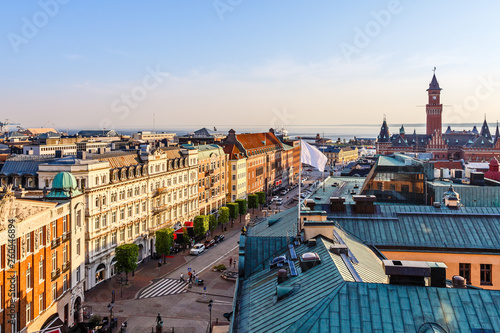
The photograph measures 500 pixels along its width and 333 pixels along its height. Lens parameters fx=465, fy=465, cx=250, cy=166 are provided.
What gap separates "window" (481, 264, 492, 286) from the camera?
101ft

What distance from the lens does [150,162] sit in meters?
66.2

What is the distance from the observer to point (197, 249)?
217 ft

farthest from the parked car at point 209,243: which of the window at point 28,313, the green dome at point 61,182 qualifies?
the window at point 28,313

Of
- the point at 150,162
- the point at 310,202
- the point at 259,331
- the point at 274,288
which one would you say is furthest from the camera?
the point at 150,162

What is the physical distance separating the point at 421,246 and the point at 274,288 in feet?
46.8

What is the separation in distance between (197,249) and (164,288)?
14.5 meters

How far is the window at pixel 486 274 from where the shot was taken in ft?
101

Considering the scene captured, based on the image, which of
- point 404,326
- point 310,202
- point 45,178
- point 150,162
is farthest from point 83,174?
point 404,326

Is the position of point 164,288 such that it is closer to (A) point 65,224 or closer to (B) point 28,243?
(A) point 65,224

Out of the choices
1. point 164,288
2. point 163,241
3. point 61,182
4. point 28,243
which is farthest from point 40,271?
point 163,241

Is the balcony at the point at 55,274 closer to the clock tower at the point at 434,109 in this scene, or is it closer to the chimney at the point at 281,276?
the chimney at the point at 281,276

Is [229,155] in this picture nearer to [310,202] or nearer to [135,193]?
[135,193]

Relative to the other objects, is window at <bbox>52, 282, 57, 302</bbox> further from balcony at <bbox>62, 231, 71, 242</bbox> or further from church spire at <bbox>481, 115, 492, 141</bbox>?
church spire at <bbox>481, 115, 492, 141</bbox>

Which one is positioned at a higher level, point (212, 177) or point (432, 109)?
point (432, 109)
